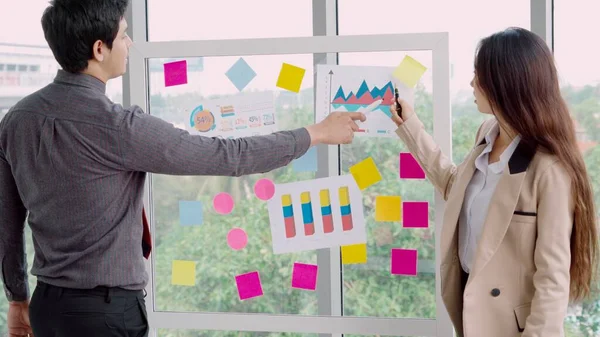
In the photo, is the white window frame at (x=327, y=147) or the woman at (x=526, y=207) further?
the white window frame at (x=327, y=147)

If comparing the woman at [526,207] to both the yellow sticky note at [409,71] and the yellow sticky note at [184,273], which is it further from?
the yellow sticky note at [184,273]

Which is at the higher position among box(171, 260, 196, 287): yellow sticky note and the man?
the man

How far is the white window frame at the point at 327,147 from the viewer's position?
2141mm

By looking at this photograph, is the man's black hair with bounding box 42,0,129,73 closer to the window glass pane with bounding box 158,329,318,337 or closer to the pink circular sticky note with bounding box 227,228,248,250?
the pink circular sticky note with bounding box 227,228,248,250

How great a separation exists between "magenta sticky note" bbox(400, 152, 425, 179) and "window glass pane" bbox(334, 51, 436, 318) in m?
0.02

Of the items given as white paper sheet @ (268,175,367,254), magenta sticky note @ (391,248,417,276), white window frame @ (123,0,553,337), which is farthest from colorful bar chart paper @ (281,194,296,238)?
magenta sticky note @ (391,248,417,276)

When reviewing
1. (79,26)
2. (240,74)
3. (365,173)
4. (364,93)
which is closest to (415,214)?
(365,173)

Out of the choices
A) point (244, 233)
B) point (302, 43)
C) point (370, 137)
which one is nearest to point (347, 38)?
point (302, 43)

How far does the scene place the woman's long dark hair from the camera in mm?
1750

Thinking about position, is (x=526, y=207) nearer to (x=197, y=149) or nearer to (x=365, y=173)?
(x=365, y=173)

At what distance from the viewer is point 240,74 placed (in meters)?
2.28

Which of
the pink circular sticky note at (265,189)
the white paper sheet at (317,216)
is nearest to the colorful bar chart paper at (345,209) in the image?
the white paper sheet at (317,216)

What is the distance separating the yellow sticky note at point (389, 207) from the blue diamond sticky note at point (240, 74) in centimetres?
57

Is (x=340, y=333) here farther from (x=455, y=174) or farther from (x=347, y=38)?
(x=347, y=38)
